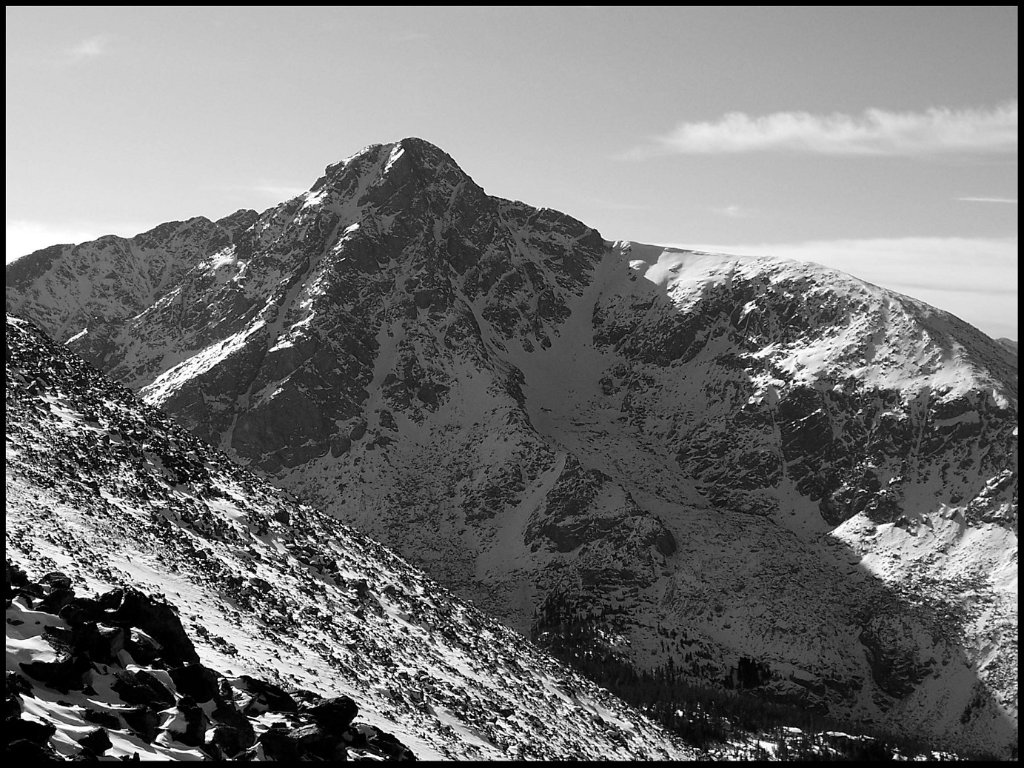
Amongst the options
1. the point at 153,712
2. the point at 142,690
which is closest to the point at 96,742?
the point at 153,712

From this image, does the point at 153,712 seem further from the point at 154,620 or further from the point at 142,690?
the point at 154,620

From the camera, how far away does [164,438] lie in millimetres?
105062

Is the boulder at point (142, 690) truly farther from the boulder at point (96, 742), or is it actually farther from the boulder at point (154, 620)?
the boulder at point (96, 742)

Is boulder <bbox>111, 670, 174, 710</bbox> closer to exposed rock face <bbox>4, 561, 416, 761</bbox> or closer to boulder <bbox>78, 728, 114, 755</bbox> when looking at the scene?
exposed rock face <bbox>4, 561, 416, 761</bbox>

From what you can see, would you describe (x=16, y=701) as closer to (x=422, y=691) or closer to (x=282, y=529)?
(x=422, y=691)

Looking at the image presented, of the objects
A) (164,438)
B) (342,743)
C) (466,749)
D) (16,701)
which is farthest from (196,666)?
(164,438)

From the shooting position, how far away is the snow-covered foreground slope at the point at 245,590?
210 ft

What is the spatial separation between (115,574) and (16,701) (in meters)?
27.8

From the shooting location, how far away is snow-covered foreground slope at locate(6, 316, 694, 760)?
64.1 metres

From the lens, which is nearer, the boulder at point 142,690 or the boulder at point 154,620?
the boulder at point 142,690

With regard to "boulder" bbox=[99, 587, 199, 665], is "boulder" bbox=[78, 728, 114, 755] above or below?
below

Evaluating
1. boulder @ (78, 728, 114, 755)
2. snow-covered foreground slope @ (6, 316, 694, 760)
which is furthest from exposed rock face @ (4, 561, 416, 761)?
snow-covered foreground slope @ (6, 316, 694, 760)

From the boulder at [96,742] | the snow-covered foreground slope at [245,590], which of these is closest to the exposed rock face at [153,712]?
the boulder at [96,742]

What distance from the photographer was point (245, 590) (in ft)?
258
